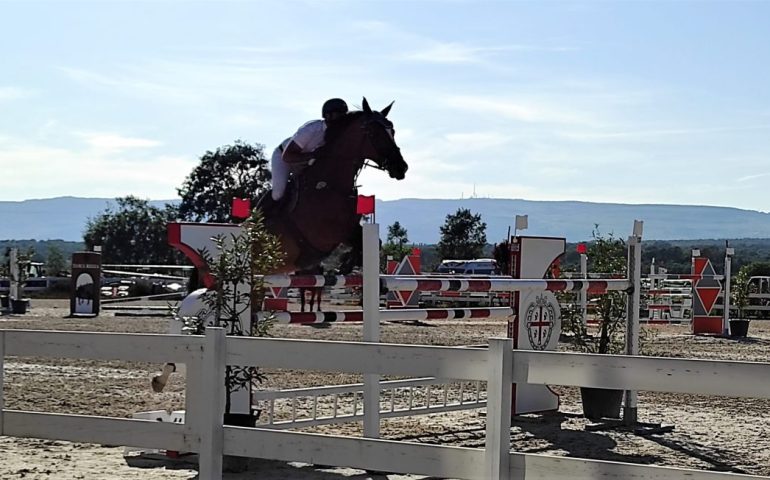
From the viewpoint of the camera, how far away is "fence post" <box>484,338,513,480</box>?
404cm

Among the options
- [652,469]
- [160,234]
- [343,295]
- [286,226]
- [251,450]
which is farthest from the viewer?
[160,234]

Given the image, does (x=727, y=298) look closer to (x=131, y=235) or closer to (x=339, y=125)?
(x=339, y=125)

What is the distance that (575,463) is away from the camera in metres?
3.91

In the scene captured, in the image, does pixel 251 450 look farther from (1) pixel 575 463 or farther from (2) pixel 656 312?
(2) pixel 656 312

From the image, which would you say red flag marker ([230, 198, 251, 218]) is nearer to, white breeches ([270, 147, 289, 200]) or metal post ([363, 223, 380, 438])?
metal post ([363, 223, 380, 438])

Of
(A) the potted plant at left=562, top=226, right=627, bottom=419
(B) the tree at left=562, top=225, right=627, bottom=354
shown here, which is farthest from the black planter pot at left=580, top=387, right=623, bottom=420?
(B) the tree at left=562, top=225, right=627, bottom=354

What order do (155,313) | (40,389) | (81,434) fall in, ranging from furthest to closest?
(155,313)
(40,389)
(81,434)

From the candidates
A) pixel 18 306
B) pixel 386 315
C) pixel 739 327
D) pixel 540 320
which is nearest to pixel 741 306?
pixel 739 327

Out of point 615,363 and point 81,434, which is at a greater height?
point 615,363

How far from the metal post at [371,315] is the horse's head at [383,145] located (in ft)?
10.2

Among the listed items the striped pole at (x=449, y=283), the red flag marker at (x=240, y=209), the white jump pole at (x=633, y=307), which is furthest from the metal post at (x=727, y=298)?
the red flag marker at (x=240, y=209)

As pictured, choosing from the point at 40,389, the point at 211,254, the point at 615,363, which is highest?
the point at 211,254

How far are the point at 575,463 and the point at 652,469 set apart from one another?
0.28 m

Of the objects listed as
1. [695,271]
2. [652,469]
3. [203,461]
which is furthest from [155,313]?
[652,469]
